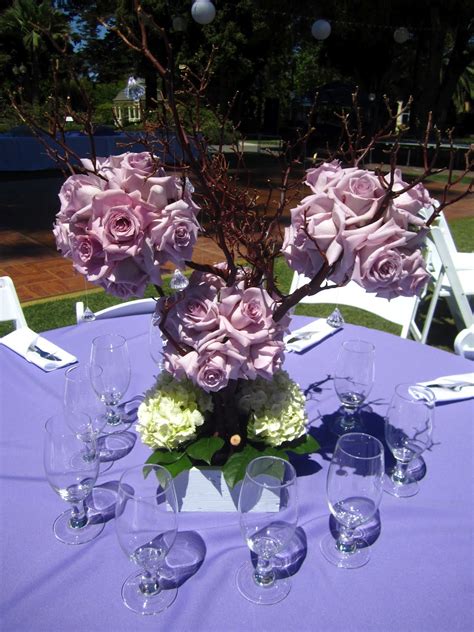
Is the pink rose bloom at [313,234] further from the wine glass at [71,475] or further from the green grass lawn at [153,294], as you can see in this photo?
the green grass lawn at [153,294]

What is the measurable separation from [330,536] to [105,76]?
103ft

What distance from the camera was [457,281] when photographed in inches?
142

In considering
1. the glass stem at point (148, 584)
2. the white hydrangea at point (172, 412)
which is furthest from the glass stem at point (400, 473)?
the glass stem at point (148, 584)

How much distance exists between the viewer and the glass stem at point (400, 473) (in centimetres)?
139

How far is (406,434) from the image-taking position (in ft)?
4.58

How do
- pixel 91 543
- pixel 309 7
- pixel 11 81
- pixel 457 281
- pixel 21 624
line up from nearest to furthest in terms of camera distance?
pixel 21 624
pixel 91 543
pixel 457 281
pixel 309 7
pixel 11 81

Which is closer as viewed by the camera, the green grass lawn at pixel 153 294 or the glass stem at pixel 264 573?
the glass stem at pixel 264 573

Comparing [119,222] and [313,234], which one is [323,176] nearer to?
[313,234]

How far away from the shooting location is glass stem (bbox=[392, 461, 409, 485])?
1388mm

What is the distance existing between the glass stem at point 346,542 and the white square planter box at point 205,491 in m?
0.25

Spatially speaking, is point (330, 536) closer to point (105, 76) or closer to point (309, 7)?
point (309, 7)

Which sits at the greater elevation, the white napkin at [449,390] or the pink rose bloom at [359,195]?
the pink rose bloom at [359,195]

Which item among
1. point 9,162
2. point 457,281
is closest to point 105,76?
point 9,162

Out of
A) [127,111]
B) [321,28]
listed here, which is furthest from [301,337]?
[321,28]
